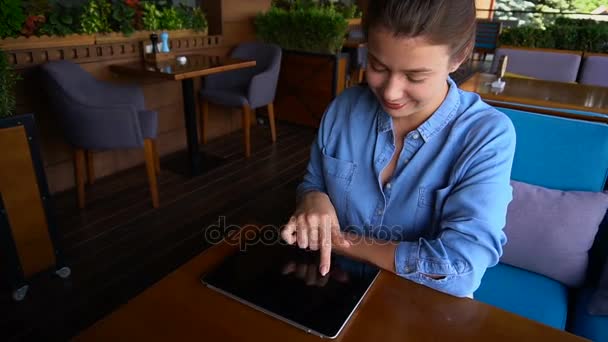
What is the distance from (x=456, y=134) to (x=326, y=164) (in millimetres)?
323

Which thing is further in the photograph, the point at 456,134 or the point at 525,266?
the point at 525,266

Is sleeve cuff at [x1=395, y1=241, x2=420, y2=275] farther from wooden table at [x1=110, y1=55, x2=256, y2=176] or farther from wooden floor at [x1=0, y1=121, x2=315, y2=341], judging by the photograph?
wooden table at [x1=110, y1=55, x2=256, y2=176]

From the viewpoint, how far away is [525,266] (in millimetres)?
1508

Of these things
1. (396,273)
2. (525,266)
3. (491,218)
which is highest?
(491,218)

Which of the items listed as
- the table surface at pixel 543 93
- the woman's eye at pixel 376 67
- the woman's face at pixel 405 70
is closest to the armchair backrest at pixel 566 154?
the table surface at pixel 543 93

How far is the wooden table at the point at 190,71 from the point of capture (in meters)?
2.93

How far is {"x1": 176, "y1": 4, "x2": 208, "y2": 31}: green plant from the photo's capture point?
12.3ft

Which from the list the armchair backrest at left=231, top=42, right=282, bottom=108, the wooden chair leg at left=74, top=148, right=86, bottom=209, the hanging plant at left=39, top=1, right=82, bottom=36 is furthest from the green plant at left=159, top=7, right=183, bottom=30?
the wooden chair leg at left=74, top=148, right=86, bottom=209

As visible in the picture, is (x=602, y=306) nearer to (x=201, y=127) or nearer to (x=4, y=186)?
(x=4, y=186)

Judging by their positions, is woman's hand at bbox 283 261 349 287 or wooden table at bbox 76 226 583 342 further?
woman's hand at bbox 283 261 349 287

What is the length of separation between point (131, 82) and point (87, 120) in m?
1.01

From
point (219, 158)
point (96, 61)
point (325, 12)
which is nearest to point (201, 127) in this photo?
point (219, 158)

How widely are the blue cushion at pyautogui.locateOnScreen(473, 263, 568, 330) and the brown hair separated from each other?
3.02 ft

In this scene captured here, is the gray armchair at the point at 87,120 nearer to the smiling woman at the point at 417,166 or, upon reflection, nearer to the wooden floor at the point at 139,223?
the wooden floor at the point at 139,223
